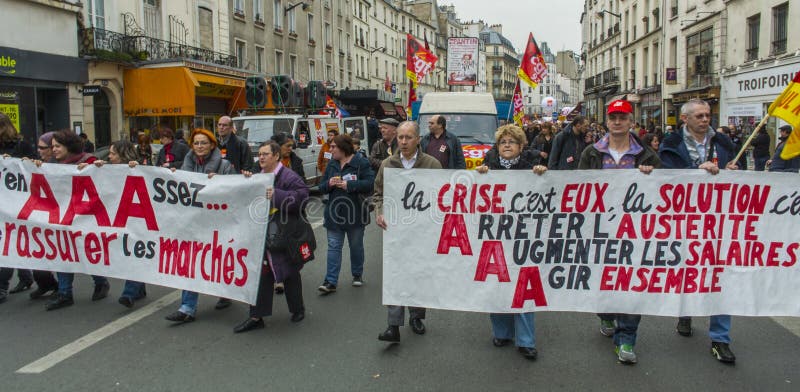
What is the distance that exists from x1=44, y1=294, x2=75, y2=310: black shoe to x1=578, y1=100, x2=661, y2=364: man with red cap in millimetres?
4886

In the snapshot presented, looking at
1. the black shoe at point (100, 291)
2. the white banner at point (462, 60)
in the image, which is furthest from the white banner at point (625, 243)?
the white banner at point (462, 60)

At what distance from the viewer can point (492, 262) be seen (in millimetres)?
4691

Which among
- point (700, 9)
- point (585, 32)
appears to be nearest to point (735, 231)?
point (700, 9)

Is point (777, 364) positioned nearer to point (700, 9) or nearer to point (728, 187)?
point (728, 187)

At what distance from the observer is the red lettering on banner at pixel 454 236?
15.6ft

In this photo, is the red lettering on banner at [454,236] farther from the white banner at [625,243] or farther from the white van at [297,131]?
the white van at [297,131]

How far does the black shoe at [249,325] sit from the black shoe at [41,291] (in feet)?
8.09

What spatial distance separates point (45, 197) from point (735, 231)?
19.8ft

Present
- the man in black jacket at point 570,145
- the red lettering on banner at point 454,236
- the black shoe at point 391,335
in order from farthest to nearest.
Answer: the man in black jacket at point 570,145
the black shoe at point 391,335
the red lettering on banner at point 454,236

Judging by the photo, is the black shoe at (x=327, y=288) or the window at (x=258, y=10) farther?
the window at (x=258, y=10)

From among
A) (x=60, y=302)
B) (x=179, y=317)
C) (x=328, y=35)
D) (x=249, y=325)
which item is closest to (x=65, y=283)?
(x=60, y=302)

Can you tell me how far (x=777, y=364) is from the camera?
447cm

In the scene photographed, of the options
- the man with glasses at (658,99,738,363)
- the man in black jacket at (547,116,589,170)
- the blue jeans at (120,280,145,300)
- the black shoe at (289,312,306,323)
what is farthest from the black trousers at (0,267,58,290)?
the man in black jacket at (547,116,589,170)

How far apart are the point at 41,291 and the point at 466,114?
9597mm
